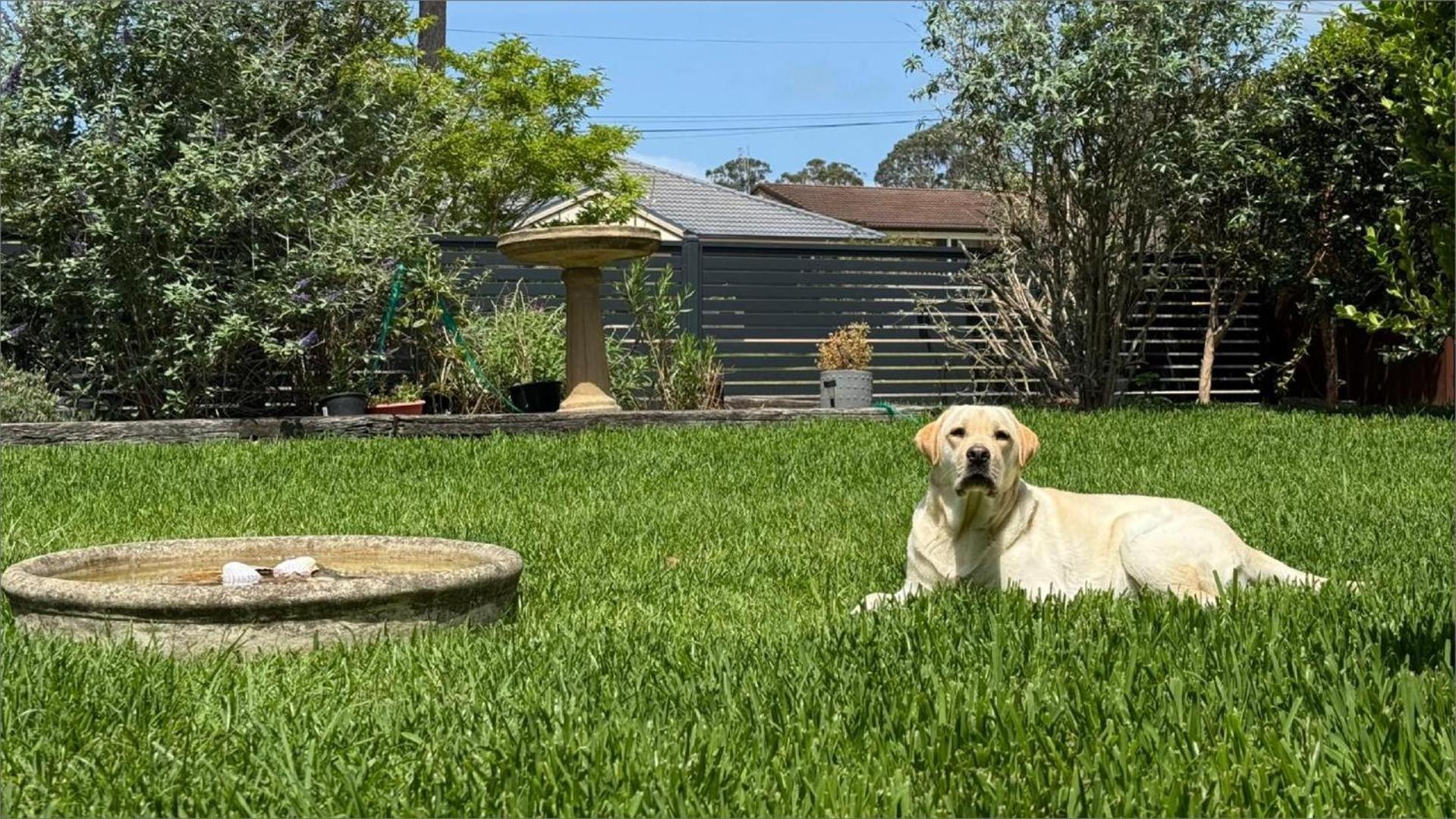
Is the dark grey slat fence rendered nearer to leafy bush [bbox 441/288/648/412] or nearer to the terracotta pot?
leafy bush [bbox 441/288/648/412]

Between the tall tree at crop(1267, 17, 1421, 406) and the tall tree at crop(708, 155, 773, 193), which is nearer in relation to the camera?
the tall tree at crop(1267, 17, 1421, 406)

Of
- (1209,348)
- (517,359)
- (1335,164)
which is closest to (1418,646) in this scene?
(517,359)

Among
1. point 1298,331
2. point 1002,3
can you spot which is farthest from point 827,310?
point 1298,331

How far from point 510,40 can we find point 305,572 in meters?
20.7

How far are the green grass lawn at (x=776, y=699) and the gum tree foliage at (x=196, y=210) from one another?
556 centimetres

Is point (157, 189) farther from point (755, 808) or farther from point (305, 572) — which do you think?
point (755, 808)

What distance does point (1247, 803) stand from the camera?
245 cm

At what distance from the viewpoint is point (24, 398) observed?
35.3 feet

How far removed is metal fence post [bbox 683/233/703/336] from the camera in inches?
583

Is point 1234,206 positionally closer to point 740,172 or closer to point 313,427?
point 313,427

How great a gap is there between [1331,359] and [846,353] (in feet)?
18.5

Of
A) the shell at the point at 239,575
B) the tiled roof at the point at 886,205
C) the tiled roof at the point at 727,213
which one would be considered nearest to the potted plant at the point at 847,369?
the shell at the point at 239,575

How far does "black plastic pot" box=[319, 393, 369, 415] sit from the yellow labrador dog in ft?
26.2

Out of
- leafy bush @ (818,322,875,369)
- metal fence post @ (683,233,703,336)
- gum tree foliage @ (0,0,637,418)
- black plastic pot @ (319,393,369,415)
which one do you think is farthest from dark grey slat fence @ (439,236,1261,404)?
black plastic pot @ (319,393,369,415)
